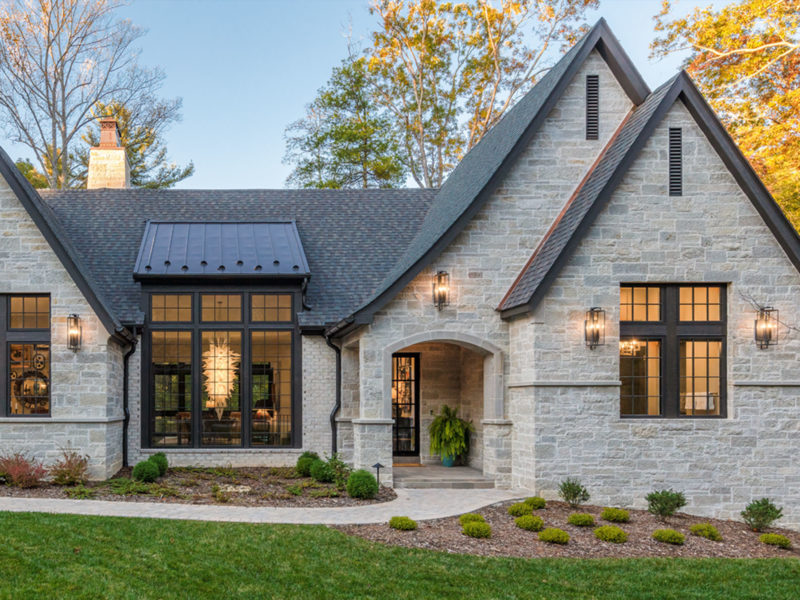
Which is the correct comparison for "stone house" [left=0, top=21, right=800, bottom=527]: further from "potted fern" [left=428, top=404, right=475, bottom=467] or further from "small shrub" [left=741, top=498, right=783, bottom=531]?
"small shrub" [left=741, top=498, right=783, bottom=531]

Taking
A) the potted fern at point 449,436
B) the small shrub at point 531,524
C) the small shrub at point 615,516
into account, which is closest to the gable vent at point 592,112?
the potted fern at point 449,436

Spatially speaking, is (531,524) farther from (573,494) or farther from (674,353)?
(674,353)

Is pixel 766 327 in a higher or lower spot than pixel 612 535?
higher

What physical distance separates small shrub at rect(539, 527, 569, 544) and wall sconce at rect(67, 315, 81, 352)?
9.01 meters

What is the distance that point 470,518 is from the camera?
386 inches

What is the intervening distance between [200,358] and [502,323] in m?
6.43

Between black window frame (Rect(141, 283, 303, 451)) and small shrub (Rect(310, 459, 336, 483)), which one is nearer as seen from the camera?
small shrub (Rect(310, 459, 336, 483))

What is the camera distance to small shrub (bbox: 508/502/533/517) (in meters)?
10.4

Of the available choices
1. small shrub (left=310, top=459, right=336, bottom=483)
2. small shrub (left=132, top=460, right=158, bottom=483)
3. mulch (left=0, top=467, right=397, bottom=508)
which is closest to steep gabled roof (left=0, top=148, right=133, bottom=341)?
small shrub (left=132, top=460, right=158, bottom=483)

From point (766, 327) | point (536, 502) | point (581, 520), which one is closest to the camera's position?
point (581, 520)

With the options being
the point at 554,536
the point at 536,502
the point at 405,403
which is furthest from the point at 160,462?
the point at 554,536

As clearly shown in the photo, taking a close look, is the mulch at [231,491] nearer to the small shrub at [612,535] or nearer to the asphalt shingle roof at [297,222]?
the asphalt shingle roof at [297,222]

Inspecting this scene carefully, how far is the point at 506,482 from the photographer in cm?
1275

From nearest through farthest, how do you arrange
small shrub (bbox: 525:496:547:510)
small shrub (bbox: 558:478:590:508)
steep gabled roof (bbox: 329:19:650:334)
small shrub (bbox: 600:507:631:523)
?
small shrub (bbox: 600:507:631:523), small shrub (bbox: 525:496:547:510), small shrub (bbox: 558:478:590:508), steep gabled roof (bbox: 329:19:650:334)
